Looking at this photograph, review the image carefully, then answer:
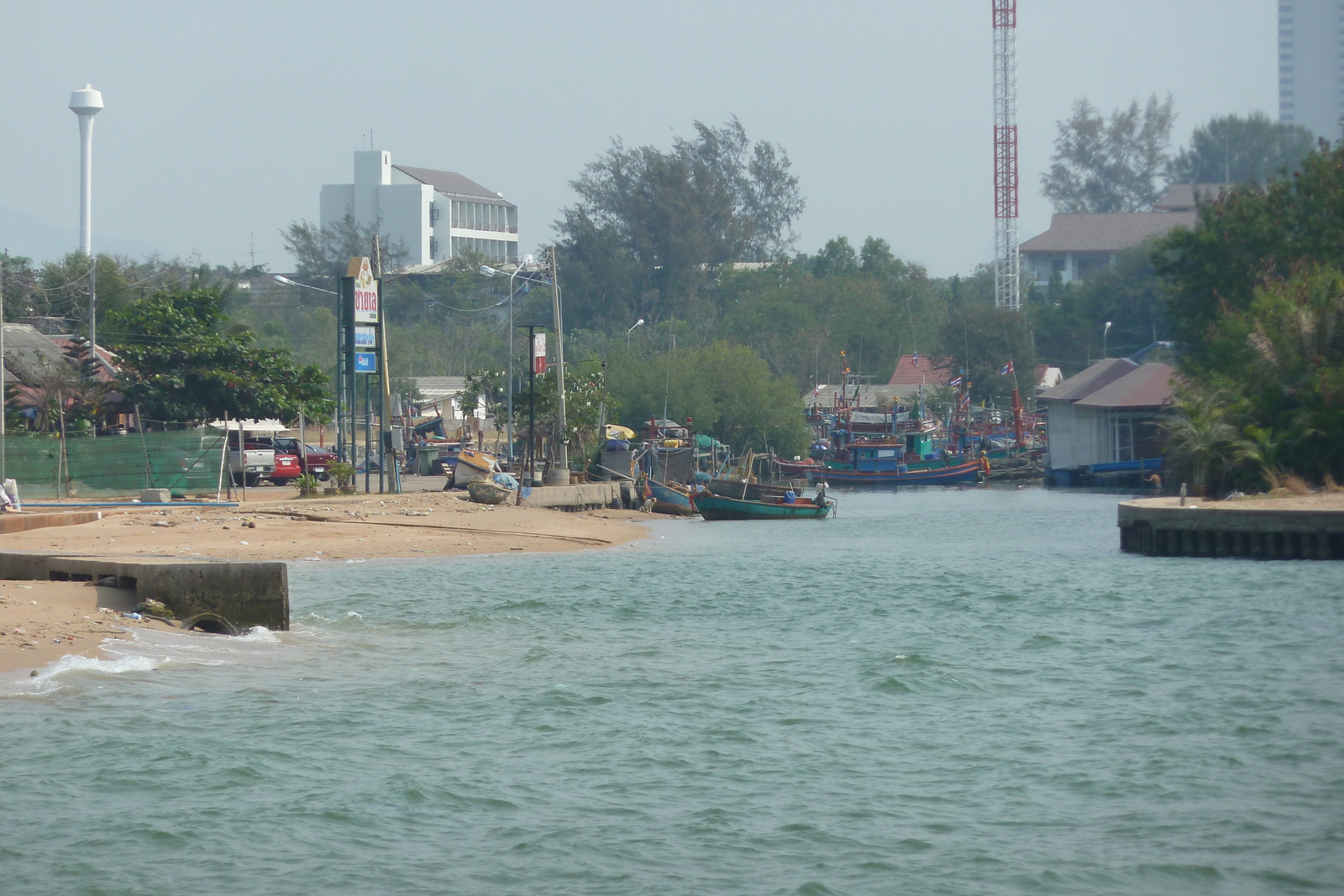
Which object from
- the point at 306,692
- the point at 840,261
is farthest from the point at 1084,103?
the point at 306,692

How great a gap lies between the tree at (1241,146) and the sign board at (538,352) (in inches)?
3690

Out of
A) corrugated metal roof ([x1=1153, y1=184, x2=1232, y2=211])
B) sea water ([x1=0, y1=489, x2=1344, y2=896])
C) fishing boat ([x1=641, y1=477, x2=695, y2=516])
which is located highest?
corrugated metal roof ([x1=1153, y1=184, x2=1232, y2=211])

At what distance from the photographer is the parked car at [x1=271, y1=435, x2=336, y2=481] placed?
4784 centimetres

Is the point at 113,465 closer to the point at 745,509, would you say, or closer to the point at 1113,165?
the point at 745,509

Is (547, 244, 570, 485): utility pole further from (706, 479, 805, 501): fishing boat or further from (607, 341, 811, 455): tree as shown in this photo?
(607, 341, 811, 455): tree

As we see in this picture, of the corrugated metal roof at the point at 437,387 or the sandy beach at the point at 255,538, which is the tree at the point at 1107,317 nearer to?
the corrugated metal roof at the point at 437,387

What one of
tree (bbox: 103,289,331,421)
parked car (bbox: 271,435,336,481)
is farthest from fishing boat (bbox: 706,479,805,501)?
tree (bbox: 103,289,331,421)

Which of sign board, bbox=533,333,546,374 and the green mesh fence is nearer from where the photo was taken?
the green mesh fence

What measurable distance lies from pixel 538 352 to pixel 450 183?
244ft

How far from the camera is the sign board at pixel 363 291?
134 ft

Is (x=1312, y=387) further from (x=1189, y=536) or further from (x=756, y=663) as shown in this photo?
(x=756, y=663)

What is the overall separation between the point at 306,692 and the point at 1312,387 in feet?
95.7

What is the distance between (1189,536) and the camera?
104 feet

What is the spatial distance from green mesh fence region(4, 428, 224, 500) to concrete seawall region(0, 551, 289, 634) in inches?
711
